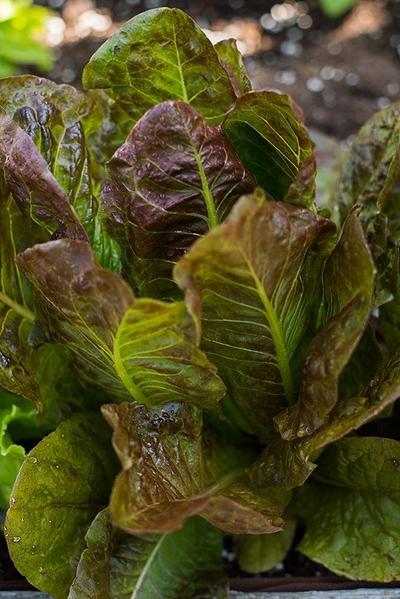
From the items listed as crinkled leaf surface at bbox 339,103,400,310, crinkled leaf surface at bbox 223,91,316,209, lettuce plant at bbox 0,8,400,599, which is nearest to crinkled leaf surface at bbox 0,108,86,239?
lettuce plant at bbox 0,8,400,599

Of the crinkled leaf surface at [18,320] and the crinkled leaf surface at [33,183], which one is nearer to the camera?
the crinkled leaf surface at [33,183]

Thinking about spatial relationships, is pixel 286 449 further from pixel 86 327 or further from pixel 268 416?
pixel 86 327

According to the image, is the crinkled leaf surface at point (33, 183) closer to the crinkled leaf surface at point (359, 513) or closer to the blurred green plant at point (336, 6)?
the crinkled leaf surface at point (359, 513)

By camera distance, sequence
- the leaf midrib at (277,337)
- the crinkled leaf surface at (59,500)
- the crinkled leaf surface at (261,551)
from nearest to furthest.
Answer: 1. the leaf midrib at (277,337)
2. the crinkled leaf surface at (59,500)
3. the crinkled leaf surface at (261,551)

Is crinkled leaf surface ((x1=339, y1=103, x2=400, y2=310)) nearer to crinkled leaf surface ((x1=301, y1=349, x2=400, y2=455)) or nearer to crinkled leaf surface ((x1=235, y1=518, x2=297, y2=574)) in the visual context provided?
crinkled leaf surface ((x1=301, y1=349, x2=400, y2=455))

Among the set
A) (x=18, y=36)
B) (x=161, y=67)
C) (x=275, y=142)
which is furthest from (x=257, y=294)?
(x=18, y=36)

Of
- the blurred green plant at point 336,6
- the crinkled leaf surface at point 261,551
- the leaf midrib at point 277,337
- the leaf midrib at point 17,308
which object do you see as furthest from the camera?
the blurred green plant at point 336,6

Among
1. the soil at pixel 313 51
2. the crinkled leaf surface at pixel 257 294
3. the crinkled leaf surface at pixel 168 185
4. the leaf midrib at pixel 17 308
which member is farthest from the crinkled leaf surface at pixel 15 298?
the soil at pixel 313 51

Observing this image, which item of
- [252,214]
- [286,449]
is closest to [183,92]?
[252,214]
